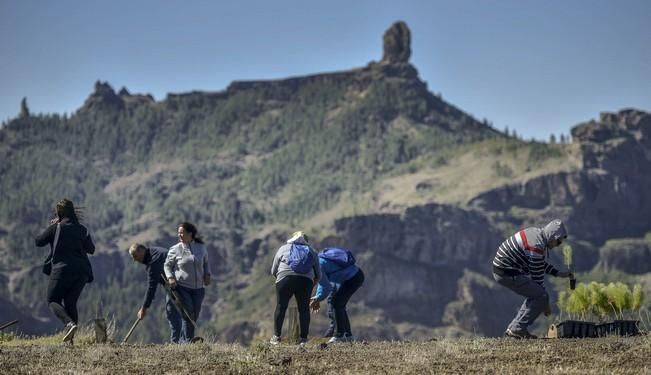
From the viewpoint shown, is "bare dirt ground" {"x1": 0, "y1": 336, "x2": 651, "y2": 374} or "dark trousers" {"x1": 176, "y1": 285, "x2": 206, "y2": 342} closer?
"bare dirt ground" {"x1": 0, "y1": 336, "x2": 651, "y2": 374}

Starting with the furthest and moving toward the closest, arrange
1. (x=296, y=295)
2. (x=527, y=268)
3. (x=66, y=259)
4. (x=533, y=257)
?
(x=66, y=259)
(x=296, y=295)
(x=527, y=268)
(x=533, y=257)

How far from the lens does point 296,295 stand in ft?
55.7


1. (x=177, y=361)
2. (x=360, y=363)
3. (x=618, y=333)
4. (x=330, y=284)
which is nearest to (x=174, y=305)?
(x=330, y=284)

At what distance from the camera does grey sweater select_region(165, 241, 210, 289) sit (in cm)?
1800

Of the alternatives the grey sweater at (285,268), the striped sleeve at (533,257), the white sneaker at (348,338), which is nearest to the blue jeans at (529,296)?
the striped sleeve at (533,257)

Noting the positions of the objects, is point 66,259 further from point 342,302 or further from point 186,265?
point 342,302

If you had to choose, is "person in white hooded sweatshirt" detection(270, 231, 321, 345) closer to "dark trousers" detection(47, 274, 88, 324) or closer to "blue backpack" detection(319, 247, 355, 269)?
"blue backpack" detection(319, 247, 355, 269)

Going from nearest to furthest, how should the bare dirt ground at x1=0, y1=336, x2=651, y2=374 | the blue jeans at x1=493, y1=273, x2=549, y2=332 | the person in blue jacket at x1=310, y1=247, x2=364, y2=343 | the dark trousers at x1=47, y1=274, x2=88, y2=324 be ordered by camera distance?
the bare dirt ground at x1=0, y1=336, x2=651, y2=374 < the blue jeans at x1=493, y1=273, x2=549, y2=332 < the dark trousers at x1=47, y1=274, x2=88, y2=324 < the person in blue jacket at x1=310, y1=247, x2=364, y2=343

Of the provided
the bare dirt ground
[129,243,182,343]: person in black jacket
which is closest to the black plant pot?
the bare dirt ground

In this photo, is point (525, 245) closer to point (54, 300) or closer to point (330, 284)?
point (330, 284)

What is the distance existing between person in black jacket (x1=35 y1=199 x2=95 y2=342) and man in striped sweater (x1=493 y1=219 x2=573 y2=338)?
6.02 metres

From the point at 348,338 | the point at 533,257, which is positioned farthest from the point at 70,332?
the point at 533,257

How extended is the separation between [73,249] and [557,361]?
7603 millimetres

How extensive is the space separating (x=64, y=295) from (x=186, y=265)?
1895 mm
